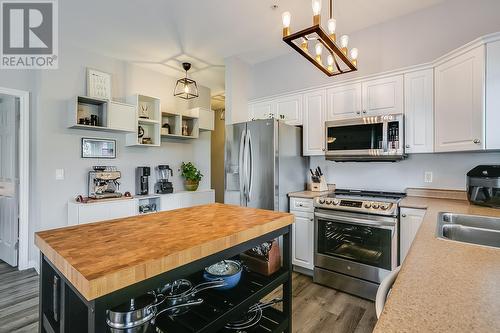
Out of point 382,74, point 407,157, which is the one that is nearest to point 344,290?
point 407,157

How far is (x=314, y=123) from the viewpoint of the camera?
3137 millimetres

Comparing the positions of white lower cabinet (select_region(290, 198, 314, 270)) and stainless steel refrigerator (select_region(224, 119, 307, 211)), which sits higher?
stainless steel refrigerator (select_region(224, 119, 307, 211))

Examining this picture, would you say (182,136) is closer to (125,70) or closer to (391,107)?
(125,70)

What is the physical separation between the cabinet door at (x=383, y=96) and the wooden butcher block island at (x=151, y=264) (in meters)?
1.90

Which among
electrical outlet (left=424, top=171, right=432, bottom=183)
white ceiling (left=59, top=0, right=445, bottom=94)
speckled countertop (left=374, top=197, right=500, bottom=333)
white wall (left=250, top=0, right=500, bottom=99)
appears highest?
white ceiling (left=59, top=0, right=445, bottom=94)

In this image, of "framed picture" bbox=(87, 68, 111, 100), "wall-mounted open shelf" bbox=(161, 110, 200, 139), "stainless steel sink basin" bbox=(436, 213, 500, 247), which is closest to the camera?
"stainless steel sink basin" bbox=(436, 213, 500, 247)

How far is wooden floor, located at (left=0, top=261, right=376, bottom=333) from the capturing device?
1.97 metres

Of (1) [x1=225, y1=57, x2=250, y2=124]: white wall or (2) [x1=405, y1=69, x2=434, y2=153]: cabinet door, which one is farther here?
(1) [x1=225, y1=57, x2=250, y2=124]: white wall

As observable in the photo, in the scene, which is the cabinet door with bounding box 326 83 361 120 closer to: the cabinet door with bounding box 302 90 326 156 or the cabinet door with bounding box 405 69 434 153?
the cabinet door with bounding box 302 90 326 156

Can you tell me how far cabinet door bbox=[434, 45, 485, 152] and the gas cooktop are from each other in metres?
0.66

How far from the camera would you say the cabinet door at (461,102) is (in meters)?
1.96

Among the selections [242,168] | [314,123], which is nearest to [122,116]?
[242,168]

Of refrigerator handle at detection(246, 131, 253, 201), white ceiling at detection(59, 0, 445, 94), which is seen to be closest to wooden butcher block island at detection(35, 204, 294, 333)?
refrigerator handle at detection(246, 131, 253, 201)

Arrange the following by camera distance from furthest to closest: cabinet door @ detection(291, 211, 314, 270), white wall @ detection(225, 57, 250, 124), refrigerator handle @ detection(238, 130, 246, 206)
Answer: white wall @ detection(225, 57, 250, 124) < refrigerator handle @ detection(238, 130, 246, 206) < cabinet door @ detection(291, 211, 314, 270)
